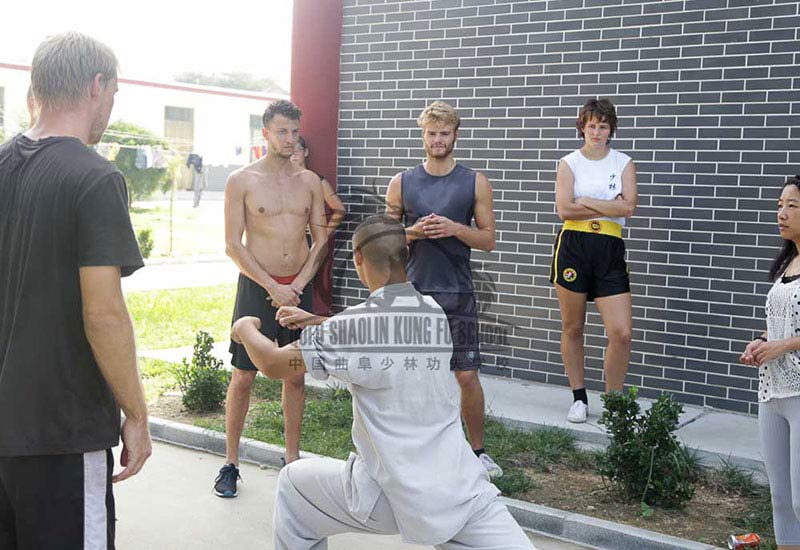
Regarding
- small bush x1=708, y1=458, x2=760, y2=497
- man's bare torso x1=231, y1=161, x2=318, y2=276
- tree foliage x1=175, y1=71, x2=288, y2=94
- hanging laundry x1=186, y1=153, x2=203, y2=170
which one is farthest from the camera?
tree foliage x1=175, y1=71, x2=288, y2=94

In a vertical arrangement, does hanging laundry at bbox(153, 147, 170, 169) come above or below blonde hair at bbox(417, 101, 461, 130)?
below

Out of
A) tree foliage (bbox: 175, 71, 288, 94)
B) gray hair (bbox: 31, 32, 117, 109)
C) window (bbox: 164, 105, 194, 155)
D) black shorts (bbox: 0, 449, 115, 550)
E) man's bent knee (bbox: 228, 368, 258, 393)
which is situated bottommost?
man's bent knee (bbox: 228, 368, 258, 393)

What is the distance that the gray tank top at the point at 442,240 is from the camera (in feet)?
19.3

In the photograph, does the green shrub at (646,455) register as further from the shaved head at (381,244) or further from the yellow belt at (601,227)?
the shaved head at (381,244)

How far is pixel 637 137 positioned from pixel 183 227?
63.1 feet

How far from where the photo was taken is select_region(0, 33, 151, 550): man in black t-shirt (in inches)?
108

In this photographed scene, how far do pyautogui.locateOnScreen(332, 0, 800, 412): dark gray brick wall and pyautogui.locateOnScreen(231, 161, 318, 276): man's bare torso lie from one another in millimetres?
3041

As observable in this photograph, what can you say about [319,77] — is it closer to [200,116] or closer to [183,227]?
[183,227]

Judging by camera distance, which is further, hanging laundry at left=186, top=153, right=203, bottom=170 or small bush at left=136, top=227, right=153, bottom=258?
hanging laundry at left=186, top=153, right=203, bottom=170

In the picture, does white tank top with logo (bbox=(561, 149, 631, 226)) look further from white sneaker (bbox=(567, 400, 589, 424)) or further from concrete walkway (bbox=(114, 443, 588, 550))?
concrete walkway (bbox=(114, 443, 588, 550))

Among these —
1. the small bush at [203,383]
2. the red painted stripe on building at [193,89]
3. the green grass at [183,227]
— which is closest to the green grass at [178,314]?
the small bush at [203,383]

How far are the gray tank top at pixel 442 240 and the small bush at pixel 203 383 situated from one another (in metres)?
2.29

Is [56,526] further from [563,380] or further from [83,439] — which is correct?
[563,380]

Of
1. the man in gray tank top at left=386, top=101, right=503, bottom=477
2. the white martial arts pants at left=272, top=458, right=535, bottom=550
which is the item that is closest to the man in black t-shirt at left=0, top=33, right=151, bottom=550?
the white martial arts pants at left=272, top=458, right=535, bottom=550
